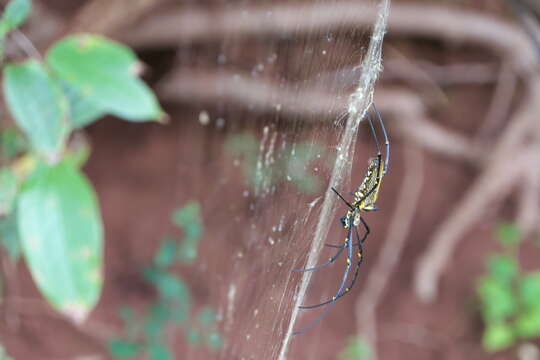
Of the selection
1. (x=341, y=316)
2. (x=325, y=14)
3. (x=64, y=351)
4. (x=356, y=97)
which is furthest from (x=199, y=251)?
(x=356, y=97)

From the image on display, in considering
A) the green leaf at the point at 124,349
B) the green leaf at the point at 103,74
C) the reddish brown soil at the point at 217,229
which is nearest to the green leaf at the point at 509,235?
the reddish brown soil at the point at 217,229

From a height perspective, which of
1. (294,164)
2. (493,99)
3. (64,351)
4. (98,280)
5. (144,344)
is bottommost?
(64,351)

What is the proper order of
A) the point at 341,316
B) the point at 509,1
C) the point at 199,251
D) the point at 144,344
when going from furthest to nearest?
1. the point at 341,316
2. the point at 199,251
3. the point at 144,344
4. the point at 509,1

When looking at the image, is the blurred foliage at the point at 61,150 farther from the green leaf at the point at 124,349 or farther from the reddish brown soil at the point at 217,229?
the green leaf at the point at 124,349

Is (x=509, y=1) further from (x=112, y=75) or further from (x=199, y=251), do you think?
(x=199, y=251)

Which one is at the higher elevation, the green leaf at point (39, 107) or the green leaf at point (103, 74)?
the green leaf at point (103, 74)

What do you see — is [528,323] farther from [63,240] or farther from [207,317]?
[63,240]


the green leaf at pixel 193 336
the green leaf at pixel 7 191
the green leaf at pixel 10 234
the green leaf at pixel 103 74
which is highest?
the green leaf at pixel 103 74

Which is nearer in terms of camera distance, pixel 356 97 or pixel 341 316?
pixel 356 97

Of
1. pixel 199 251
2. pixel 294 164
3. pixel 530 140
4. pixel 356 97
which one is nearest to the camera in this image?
pixel 356 97
